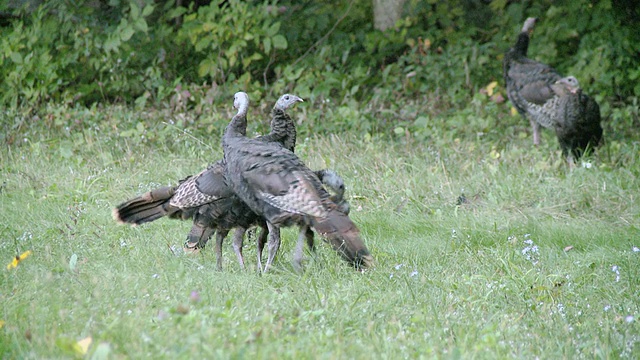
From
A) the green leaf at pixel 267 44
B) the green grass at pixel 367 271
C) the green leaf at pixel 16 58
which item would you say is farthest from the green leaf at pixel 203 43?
the green leaf at pixel 16 58

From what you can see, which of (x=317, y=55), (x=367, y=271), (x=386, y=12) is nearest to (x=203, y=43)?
(x=317, y=55)

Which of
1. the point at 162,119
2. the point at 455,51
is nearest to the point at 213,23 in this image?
the point at 162,119

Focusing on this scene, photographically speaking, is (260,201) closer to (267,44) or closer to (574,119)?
(574,119)

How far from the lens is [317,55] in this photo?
11062 mm

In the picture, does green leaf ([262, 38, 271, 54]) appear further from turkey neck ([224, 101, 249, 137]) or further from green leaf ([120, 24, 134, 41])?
turkey neck ([224, 101, 249, 137])

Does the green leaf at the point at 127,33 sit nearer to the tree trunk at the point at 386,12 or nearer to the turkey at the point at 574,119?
the tree trunk at the point at 386,12

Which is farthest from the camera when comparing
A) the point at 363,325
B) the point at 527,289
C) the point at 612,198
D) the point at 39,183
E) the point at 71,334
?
the point at 39,183

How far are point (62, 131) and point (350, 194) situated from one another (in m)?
3.60

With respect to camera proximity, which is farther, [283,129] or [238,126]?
[283,129]

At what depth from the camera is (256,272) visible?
5.43 meters

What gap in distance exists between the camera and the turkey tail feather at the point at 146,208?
5.78m

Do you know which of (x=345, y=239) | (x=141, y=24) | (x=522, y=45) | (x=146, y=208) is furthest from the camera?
(x=522, y=45)

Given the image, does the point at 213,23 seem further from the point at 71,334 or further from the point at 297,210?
the point at 71,334

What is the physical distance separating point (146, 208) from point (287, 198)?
1.16 m
